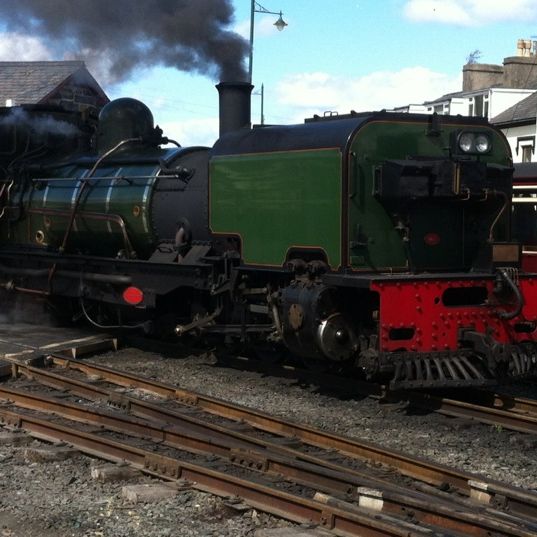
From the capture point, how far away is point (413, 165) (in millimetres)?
8430

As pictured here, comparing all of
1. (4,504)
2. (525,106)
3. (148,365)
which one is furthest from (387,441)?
(525,106)

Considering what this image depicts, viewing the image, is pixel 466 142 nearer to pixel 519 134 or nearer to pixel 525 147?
pixel 525 147

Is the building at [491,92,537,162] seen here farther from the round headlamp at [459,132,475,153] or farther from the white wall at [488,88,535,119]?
the round headlamp at [459,132,475,153]

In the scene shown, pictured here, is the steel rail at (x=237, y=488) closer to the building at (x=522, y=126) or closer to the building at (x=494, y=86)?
the building at (x=522, y=126)

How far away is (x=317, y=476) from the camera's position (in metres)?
6.05

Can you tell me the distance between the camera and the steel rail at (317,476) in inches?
205

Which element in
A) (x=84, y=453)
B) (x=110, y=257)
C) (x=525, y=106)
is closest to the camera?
(x=84, y=453)

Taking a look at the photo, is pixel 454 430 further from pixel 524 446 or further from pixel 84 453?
pixel 84 453

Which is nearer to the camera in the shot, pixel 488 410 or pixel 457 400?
pixel 488 410

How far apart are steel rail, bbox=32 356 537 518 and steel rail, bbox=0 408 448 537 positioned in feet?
2.71

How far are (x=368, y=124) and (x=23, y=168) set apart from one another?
249 inches

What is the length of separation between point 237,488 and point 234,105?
5424 millimetres

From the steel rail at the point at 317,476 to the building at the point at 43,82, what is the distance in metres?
24.7

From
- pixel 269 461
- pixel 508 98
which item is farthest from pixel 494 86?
pixel 269 461
